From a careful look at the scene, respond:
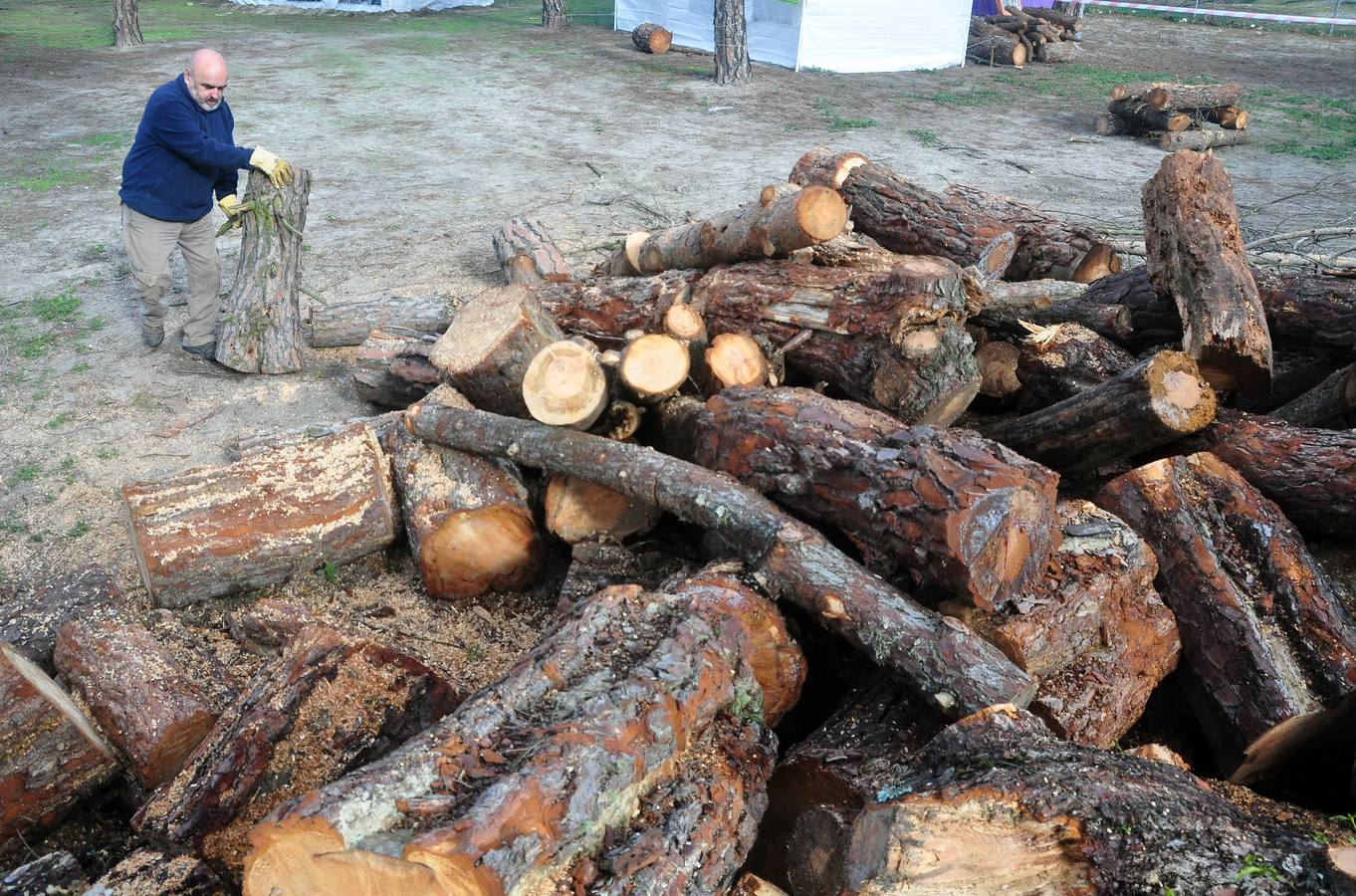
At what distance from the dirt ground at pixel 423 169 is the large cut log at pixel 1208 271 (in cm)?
296

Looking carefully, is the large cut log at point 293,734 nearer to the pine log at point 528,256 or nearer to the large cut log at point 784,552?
the large cut log at point 784,552

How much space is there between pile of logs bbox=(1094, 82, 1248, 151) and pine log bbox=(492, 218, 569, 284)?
830 cm

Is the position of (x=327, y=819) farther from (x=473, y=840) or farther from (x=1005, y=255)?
(x=1005, y=255)

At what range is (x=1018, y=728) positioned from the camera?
7.47 feet

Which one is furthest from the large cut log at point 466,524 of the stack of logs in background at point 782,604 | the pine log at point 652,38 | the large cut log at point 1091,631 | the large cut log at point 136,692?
the pine log at point 652,38

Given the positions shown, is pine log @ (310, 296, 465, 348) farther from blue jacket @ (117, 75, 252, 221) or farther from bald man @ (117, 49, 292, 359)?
blue jacket @ (117, 75, 252, 221)

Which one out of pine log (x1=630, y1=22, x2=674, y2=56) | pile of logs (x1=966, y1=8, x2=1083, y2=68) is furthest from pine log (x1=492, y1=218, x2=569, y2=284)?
pile of logs (x1=966, y1=8, x2=1083, y2=68)

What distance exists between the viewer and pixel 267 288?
18.3 feet

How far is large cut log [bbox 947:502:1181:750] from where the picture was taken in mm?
2723

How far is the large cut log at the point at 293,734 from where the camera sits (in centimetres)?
238

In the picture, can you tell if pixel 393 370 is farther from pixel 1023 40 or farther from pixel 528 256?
pixel 1023 40

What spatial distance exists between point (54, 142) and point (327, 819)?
36.9ft

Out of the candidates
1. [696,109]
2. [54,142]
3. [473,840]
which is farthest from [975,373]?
[54,142]

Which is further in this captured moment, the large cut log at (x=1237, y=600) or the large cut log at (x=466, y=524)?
the large cut log at (x=466, y=524)
